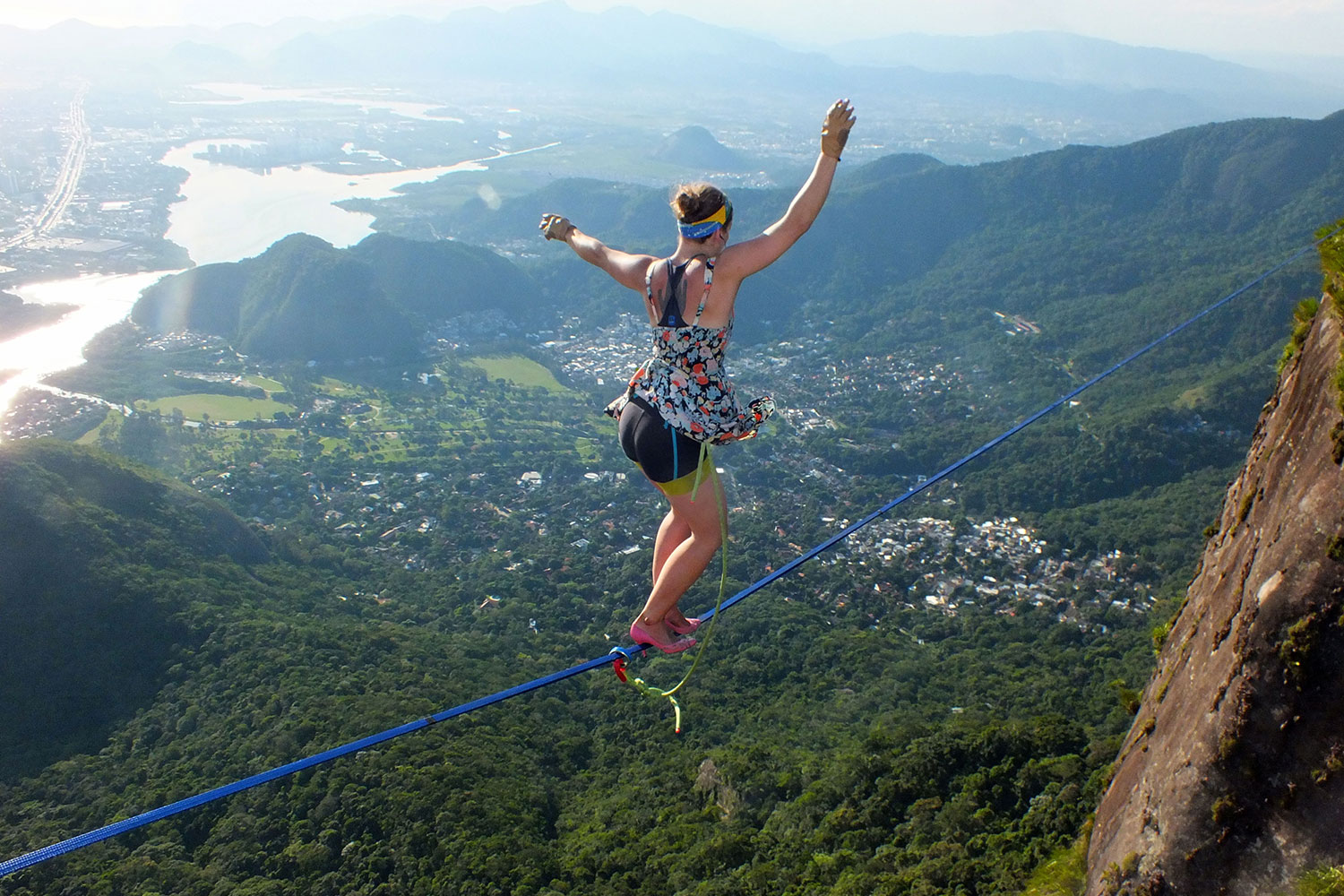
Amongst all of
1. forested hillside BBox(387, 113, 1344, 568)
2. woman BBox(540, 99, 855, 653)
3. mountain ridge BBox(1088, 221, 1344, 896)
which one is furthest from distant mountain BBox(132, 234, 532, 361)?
mountain ridge BBox(1088, 221, 1344, 896)

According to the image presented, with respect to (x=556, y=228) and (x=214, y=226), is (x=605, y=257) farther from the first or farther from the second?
(x=214, y=226)

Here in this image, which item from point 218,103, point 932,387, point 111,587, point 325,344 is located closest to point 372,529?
point 111,587

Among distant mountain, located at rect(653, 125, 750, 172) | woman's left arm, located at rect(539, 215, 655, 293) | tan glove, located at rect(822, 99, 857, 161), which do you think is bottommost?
woman's left arm, located at rect(539, 215, 655, 293)

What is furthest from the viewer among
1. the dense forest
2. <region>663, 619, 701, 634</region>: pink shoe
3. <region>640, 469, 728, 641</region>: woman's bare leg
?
the dense forest

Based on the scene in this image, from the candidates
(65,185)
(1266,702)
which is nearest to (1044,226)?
(1266,702)

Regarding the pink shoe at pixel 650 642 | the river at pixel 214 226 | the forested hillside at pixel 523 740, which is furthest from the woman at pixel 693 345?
the river at pixel 214 226

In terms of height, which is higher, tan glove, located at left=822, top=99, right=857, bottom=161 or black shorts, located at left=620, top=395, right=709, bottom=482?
tan glove, located at left=822, top=99, right=857, bottom=161

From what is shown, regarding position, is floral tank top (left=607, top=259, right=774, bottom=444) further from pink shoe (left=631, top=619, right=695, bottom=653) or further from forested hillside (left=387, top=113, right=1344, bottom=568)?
forested hillside (left=387, top=113, right=1344, bottom=568)
